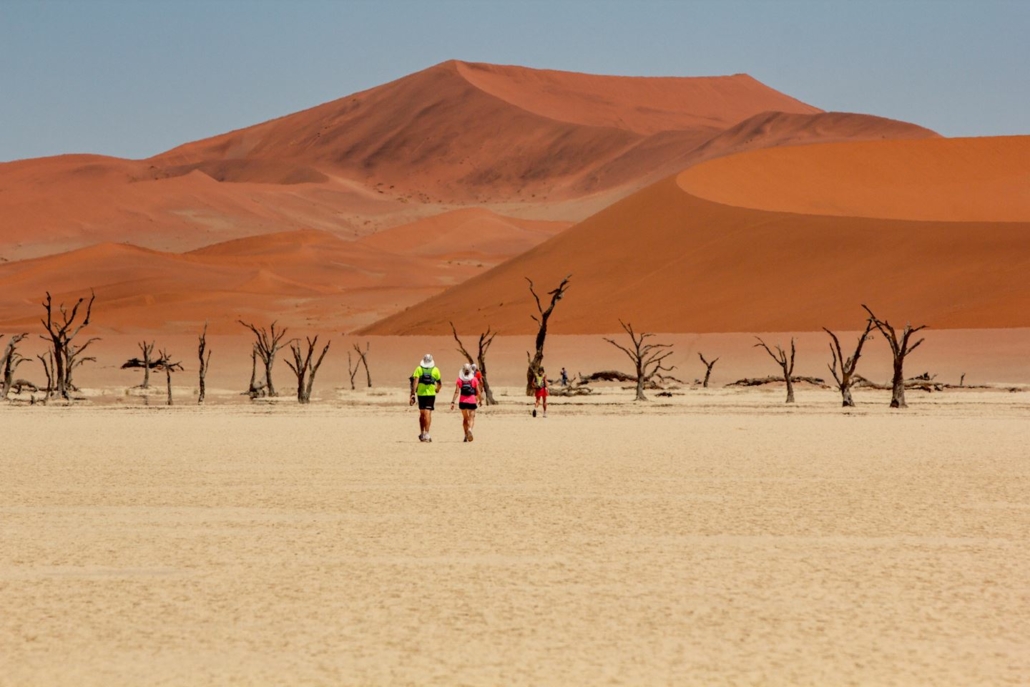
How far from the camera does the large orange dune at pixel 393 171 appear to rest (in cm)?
13062

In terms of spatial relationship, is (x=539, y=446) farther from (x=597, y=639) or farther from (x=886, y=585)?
(x=597, y=639)

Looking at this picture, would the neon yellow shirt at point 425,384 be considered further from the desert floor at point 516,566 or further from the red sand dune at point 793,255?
the red sand dune at point 793,255

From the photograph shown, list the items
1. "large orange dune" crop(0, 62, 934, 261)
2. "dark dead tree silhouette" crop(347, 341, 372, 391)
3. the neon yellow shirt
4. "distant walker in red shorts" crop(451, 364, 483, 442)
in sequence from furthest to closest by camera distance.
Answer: "large orange dune" crop(0, 62, 934, 261)
"dark dead tree silhouette" crop(347, 341, 372, 391)
"distant walker in red shorts" crop(451, 364, 483, 442)
the neon yellow shirt

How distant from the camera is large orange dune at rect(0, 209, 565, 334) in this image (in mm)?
83188

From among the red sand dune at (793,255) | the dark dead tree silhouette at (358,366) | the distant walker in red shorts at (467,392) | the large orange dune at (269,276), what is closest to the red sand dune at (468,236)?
the large orange dune at (269,276)

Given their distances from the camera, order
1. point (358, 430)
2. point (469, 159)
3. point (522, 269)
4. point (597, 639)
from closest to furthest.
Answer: point (597, 639), point (358, 430), point (522, 269), point (469, 159)

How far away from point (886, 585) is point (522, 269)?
69418 millimetres

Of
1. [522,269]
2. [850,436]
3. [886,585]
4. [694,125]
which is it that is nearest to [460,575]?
[886,585]

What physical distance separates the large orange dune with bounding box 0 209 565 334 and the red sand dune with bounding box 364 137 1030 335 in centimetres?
1290

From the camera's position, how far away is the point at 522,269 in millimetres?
77375

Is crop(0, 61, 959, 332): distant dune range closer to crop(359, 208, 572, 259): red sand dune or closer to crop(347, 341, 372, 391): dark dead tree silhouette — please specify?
crop(359, 208, 572, 259): red sand dune

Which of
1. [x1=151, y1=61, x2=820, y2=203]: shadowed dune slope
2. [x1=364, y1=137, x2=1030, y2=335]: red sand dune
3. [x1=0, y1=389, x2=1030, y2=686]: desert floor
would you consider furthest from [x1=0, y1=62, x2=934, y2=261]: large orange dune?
[x1=0, y1=389, x2=1030, y2=686]: desert floor

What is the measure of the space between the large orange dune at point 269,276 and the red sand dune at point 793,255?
12897 mm

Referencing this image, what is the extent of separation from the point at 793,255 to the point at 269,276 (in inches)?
1660
